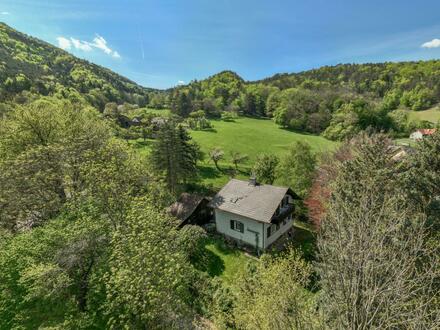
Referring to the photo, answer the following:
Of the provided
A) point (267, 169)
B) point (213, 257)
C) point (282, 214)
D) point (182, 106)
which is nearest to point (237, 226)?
point (213, 257)

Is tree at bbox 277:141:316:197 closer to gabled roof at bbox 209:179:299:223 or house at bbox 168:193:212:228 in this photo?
gabled roof at bbox 209:179:299:223

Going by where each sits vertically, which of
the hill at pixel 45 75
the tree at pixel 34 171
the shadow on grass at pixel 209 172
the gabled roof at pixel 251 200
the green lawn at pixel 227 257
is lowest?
the green lawn at pixel 227 257

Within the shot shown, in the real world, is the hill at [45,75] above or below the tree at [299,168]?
above

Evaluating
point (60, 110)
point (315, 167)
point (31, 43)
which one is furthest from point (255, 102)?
point (31, 43)

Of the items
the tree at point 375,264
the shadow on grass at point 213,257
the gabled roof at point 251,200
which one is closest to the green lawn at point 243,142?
the gabled roof at point 251,200

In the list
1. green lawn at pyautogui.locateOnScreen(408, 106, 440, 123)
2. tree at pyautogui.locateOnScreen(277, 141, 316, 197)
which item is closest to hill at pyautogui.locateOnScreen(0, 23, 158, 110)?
tree at pyautogui.locateOnScreen(277, 141, 316, 197)

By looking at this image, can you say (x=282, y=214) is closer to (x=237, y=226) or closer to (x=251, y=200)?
(x=251, y=200)

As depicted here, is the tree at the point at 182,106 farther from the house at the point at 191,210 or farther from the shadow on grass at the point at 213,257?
the shadow on grass at the point at 213,257

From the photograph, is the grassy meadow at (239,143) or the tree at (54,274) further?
the grassy meadow at (239,143)
